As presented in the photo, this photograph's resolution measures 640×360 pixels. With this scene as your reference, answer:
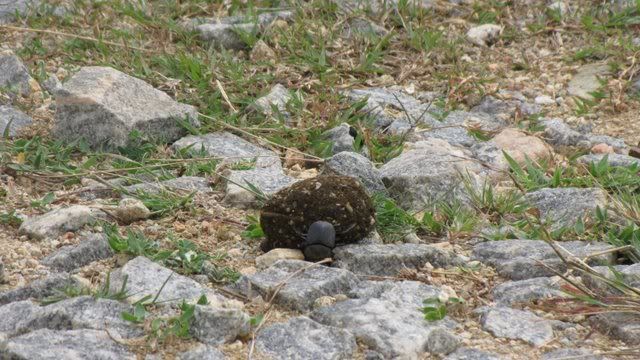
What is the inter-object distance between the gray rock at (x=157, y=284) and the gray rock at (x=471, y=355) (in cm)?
73

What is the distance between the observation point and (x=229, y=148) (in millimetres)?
5129

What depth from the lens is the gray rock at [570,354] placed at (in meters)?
3.15

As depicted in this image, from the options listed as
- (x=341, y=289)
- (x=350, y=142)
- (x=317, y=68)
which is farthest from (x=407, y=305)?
(x=317, y=68)

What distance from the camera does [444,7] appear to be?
686cm

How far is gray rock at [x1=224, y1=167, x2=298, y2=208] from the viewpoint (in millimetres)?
4477

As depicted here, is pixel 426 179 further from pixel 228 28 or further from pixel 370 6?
pixel 370 6

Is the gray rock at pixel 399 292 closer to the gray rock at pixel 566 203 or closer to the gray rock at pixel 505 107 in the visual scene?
the gray rock at pixel 566 203

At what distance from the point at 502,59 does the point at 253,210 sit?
8.35 ft

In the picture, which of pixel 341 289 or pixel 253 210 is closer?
pixel 341 289

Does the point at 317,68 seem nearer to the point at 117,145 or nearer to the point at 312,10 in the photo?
the point at 312,10

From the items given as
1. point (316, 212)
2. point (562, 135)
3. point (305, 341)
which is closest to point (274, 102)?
point (562, 135)

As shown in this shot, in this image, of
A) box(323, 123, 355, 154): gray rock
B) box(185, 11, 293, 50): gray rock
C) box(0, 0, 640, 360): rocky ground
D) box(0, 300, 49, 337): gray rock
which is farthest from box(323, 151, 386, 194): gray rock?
box(185, 11, 293, 50): gray rock

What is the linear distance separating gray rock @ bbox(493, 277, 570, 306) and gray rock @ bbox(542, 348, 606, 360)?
32 cm

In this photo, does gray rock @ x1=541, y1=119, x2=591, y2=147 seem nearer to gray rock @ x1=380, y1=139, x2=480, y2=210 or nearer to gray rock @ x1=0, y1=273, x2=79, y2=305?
gray rock @ x1=380, y1=139, x2=480, y2=210
